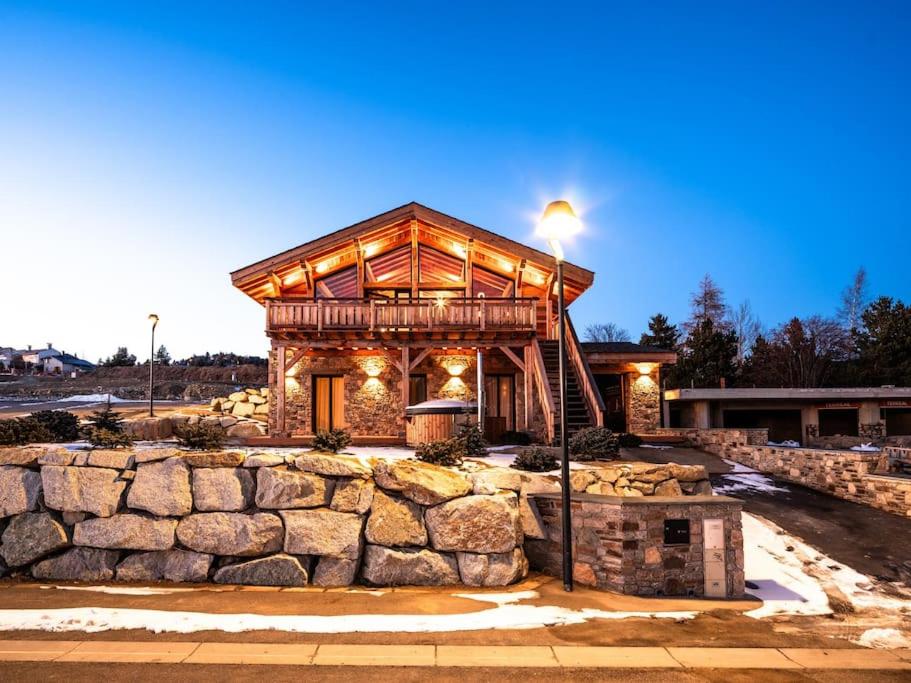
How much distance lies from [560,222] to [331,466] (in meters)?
5.38

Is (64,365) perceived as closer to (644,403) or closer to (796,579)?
(644,403)

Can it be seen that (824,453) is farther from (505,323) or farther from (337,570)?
(337,570)

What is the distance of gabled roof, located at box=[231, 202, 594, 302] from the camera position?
689 inches

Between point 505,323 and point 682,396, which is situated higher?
point 505,323

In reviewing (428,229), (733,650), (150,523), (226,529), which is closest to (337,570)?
(226,529)

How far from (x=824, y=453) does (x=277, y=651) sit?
47.3 ft

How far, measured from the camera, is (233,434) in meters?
18.6

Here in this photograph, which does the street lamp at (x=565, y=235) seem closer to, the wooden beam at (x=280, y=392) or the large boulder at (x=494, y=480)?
the large boulder at (x=494, y=480)

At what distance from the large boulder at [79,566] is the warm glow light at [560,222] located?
8.69m

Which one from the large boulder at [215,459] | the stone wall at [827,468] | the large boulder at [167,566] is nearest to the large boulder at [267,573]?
the large boulder at [167,566]

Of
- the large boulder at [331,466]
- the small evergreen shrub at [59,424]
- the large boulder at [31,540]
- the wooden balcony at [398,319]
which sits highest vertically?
the wooden balcony at [398,319]

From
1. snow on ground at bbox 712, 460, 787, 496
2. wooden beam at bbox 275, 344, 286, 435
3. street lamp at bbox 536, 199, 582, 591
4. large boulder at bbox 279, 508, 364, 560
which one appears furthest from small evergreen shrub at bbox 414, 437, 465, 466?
wooden beam at bbox 275, 344, 286, 435

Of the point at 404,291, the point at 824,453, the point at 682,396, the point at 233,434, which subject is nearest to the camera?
the point at 824,453

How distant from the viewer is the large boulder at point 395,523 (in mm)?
8844
